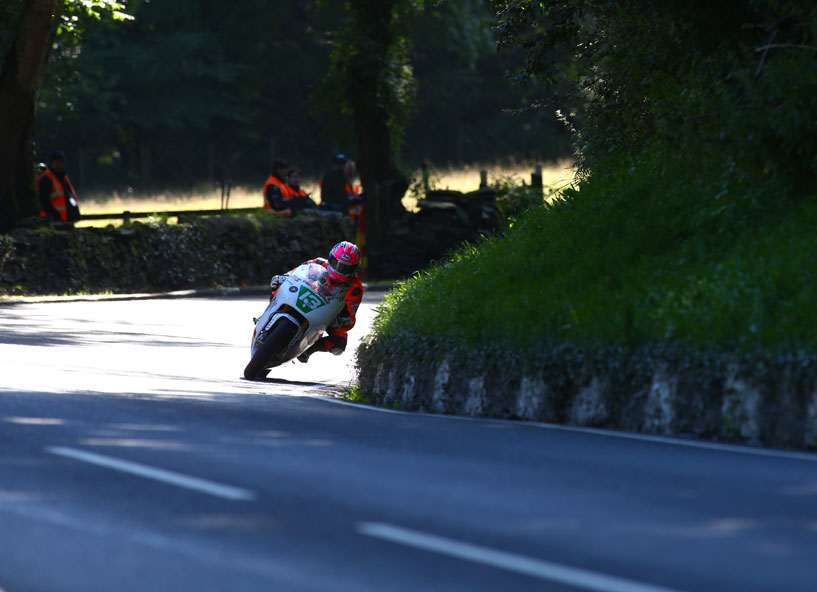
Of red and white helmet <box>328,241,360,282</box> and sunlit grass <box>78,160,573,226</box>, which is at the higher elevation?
sunlit grass <box>78,160,573,226</box>

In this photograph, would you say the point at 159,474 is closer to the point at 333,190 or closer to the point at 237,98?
the point at 333,190

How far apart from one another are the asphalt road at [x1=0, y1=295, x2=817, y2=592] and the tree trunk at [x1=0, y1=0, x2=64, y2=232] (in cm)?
1585

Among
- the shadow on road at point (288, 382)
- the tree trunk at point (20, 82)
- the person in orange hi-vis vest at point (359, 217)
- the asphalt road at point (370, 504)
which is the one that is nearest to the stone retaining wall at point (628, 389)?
the asphalt road at point (370, 504)

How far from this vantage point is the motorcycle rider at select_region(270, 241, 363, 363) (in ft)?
45.8

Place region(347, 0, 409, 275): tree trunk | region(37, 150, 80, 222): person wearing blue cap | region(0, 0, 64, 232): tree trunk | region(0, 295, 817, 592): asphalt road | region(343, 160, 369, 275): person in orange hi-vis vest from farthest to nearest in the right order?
1. region(347, 0, 409, 275): tree trunk
2. region(343, 160, 369, 275): person in orange hi-vis vest
3. region(37, 150, 80, 222): person wearing blue cap
4. region(0, 0, 64, 232): tree trunk
5. region(0, 295, 817, 592): asphalt road

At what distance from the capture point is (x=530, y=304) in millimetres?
11062

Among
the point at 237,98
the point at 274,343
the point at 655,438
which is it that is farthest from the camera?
the point at 237,98

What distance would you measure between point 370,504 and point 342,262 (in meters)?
7.54

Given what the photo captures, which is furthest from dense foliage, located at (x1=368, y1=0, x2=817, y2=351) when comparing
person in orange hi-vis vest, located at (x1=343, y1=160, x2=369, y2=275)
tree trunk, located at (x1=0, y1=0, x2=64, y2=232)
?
person in orange hi-vis vest, located at (x1=343, y1=160, x2=369, y2=275)

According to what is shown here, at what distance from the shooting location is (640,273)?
11203mm

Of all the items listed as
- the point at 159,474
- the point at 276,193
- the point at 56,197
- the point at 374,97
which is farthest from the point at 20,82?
the point at 159,474

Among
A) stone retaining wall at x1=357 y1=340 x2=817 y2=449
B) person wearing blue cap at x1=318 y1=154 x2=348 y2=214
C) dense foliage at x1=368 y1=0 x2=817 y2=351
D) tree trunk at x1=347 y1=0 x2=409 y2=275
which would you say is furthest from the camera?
tree trunk at x1=347 y1=0 x2=409 y2=275

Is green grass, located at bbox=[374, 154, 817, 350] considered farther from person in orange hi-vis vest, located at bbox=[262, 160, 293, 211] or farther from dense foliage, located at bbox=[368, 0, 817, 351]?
person in orange hi-vis vest, located at bbox=[262, 160, 293, 211]

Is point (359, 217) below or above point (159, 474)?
above
